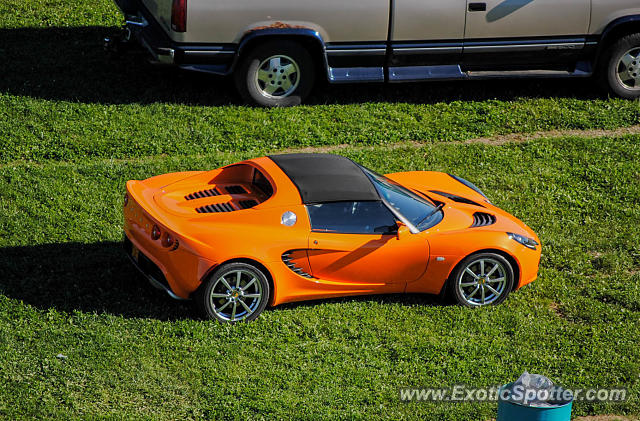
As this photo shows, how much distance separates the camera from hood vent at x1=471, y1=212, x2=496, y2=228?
332 inches

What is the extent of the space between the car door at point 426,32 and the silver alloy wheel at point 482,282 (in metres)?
4.55

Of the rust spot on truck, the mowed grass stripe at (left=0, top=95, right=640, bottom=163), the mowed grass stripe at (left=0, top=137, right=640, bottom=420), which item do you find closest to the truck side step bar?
the mowed grass stripe at (left=0, top=95, right=640, bottom=163)

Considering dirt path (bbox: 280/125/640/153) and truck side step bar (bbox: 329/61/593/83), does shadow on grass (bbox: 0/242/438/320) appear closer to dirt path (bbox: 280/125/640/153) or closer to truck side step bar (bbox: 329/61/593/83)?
dirt path (bbox: 280/125/640/153)

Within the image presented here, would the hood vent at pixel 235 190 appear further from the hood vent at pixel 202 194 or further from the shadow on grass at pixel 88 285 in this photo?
the shadow on grass at pixel 88 285

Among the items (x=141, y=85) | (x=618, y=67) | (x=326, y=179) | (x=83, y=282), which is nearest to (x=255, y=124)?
(x=141, y=85)

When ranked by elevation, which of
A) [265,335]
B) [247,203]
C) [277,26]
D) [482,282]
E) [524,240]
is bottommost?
[265,335]

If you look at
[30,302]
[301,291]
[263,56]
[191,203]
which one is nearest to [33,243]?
[30,302]

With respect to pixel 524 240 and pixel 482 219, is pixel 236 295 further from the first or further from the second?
pixel 524 240

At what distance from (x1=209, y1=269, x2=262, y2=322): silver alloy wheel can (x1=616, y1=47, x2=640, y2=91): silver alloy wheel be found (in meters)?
7.61

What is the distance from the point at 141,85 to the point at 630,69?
7.20 meters

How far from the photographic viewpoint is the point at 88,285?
831 cm

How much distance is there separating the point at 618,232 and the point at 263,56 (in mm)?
5176

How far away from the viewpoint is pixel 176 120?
38.7ft

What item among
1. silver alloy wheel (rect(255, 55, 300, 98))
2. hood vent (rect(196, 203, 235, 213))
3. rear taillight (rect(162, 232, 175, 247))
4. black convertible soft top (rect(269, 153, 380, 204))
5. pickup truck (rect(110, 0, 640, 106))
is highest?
pickup truck (rect(110, 0, 640, 106))
